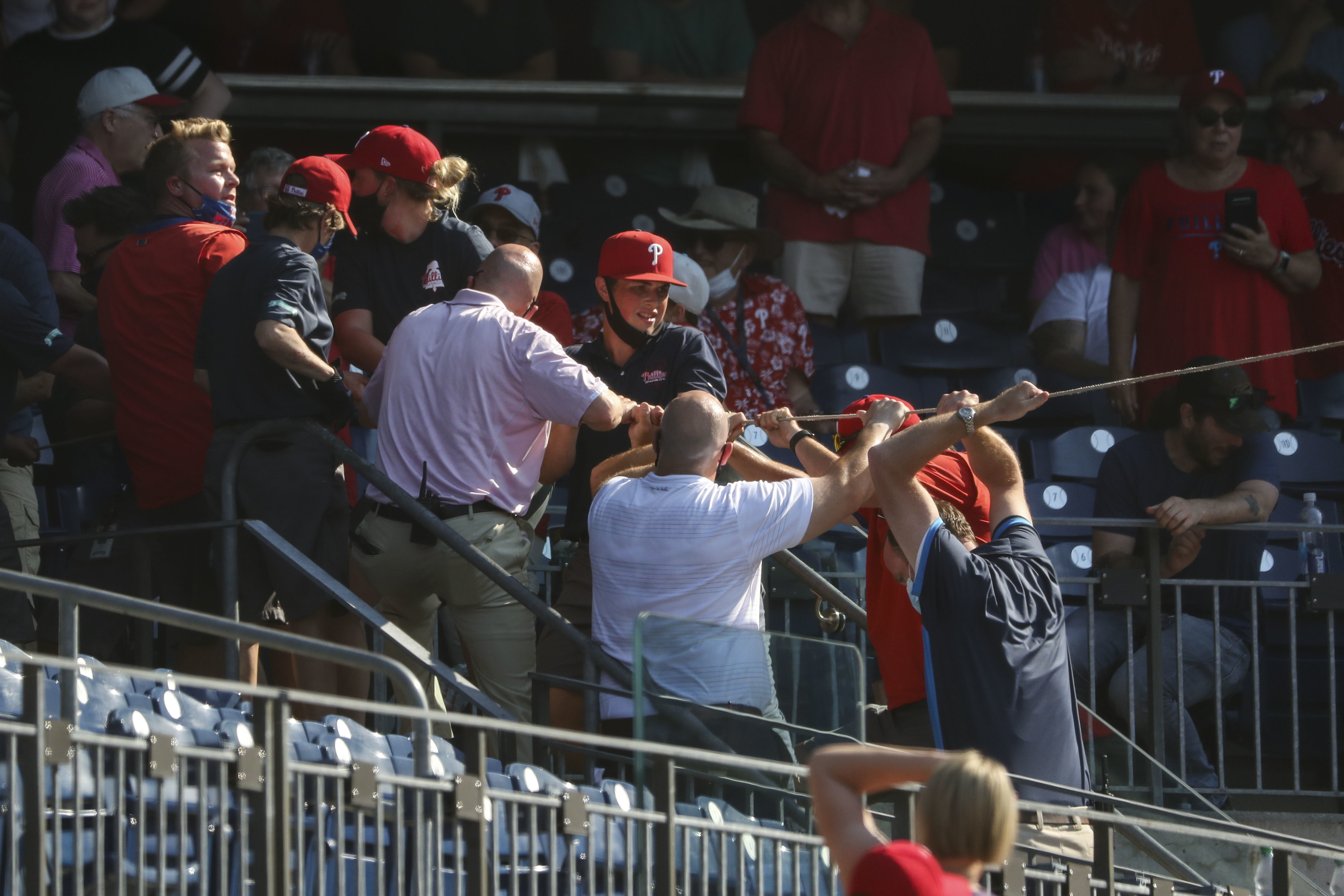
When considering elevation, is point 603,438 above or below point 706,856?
above

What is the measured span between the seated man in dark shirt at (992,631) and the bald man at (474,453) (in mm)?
1041

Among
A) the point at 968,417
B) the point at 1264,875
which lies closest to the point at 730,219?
the point at 968,417

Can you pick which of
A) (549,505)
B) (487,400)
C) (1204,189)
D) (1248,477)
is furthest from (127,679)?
(1204,189)

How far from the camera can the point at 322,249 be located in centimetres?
545

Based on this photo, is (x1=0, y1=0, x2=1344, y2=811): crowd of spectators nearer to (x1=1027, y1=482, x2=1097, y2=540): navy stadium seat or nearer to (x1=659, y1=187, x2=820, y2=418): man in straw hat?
(x1=659, y1=187, x2=820, y2=418): man in straw hat

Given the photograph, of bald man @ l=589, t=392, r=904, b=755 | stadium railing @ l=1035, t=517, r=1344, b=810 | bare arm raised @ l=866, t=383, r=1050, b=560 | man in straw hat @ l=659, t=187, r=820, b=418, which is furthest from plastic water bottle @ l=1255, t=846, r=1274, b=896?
man in straw hat @ l=659, t=187, r=820, b=418

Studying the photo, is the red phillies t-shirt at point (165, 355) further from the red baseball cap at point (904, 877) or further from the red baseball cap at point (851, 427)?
the red baseball cap at point (904, 877)

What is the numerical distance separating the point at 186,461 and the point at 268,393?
0.54 metres

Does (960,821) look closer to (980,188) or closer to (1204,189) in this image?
(1204,189)

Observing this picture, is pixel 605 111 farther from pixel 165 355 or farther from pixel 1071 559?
pixel 165 355

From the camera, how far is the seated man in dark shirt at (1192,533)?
6.17m

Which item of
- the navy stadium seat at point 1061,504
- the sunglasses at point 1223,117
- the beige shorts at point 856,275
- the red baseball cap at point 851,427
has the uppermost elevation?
the sunglasses at point 1223,117

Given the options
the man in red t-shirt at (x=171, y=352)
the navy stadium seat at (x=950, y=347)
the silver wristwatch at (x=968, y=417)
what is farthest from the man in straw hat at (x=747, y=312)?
the silver wristwatch at (x=968, y=417)

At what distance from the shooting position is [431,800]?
142 inches
